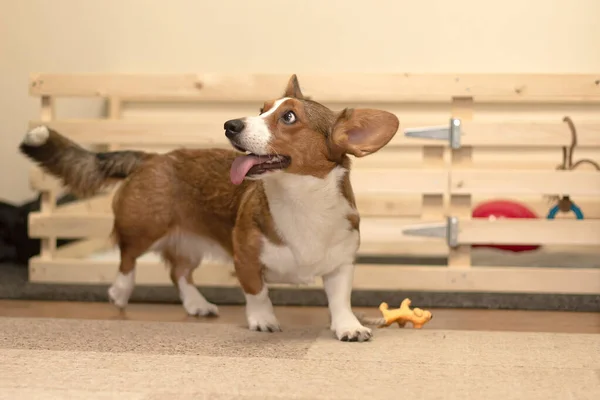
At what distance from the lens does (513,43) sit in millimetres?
4449

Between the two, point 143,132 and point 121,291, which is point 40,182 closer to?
point 143,132

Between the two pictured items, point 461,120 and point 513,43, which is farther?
point 513,43

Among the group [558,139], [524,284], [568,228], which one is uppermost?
[558,139]

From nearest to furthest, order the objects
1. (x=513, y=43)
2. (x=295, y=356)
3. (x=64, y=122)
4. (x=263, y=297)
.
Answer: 1. (x=295, y=356)
2. (x=263, y=297)
3. (x=64, y=122)
4. (x=513, y=43)

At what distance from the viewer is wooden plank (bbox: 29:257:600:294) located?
3.30 m

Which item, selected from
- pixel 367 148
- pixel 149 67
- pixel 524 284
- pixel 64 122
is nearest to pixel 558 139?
pixel 524 284

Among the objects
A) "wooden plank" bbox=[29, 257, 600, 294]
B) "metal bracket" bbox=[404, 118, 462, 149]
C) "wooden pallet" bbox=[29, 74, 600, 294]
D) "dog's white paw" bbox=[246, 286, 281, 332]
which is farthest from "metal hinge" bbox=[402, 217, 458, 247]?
"dog's white paw" bbox=[246, 286, 281, 332]

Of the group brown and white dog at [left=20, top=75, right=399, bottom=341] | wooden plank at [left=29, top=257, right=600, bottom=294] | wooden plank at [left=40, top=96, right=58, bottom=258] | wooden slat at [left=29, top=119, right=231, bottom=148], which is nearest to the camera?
brown and white dog at [left=20, top=75, right=399, bottom=341]

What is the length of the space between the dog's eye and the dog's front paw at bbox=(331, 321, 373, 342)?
592 millimetres

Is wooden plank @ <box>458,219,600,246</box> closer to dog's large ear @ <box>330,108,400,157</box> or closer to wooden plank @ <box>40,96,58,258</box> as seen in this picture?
dog's large ear @ <box>330,108,400,157</box>

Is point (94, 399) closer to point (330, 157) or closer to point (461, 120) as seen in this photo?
point (330, 157)

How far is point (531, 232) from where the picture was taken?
3326mm

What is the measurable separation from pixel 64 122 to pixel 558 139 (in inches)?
75.5

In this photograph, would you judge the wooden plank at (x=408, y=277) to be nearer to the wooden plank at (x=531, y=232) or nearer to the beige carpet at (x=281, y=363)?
the wooden plank at (x=531, y=232)
